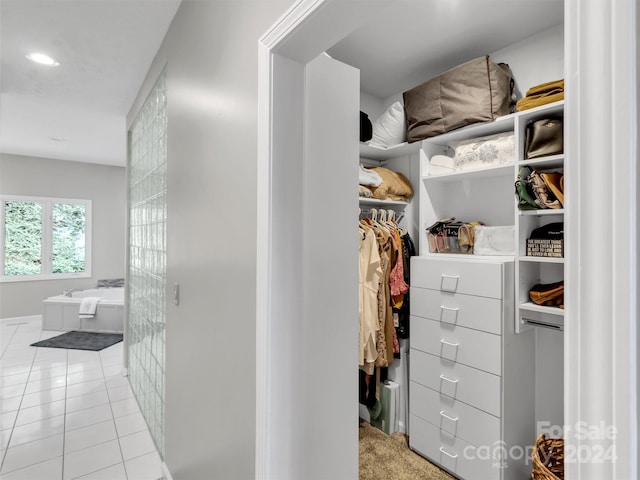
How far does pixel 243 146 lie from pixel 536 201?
1.47 meters

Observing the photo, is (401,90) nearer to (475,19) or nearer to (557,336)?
(475,19)

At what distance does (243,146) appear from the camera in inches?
43.6

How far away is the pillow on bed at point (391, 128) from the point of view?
7.76 feet

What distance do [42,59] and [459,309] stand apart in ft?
10.2

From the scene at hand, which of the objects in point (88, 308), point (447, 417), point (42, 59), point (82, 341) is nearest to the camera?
point (447, 417)

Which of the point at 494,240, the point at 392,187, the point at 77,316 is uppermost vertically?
the point at 392,187

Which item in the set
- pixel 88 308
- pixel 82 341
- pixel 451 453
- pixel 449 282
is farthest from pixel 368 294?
pixel 88 308

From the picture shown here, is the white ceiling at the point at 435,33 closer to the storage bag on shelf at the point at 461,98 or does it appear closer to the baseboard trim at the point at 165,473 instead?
the storage bag on shelf at the point at 461,98

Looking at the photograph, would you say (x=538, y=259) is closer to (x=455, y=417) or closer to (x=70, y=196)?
(x=455, y=417)

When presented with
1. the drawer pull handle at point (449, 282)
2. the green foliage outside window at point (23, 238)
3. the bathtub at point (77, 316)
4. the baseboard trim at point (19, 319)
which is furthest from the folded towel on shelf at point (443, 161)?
the baseboard trim at point (19, 319)

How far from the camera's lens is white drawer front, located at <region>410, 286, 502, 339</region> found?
1.79 m

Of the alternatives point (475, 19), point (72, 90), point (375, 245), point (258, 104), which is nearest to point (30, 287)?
point (72, 90)

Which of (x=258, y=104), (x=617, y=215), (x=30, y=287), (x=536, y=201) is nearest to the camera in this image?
(x=617, y=215)

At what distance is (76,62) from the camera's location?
89.5 inches
